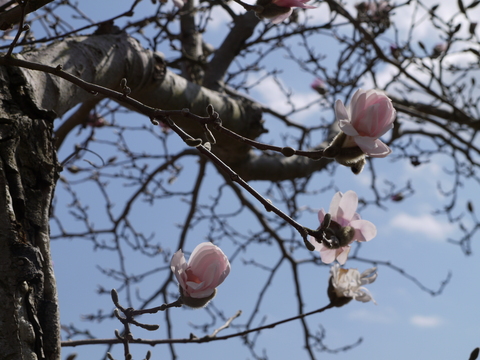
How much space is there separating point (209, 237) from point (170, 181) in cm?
54

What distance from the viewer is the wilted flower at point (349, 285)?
3.29ft

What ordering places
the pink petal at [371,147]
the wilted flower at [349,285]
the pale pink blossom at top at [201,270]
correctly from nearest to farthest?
1. the pink petal at [371,147]
2. the pale pink blossom at top at [201,270]
3. the wilted flower at [349,285]

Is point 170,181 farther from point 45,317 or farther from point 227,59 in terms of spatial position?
point 45,317

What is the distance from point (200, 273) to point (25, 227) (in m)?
0.30

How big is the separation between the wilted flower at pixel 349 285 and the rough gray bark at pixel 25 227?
0.60 metres

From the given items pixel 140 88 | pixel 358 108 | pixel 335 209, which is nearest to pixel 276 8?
pixel 358 108

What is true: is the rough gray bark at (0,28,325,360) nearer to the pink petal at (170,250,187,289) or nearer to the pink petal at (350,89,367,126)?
the pink petal at (170,250,187,289)

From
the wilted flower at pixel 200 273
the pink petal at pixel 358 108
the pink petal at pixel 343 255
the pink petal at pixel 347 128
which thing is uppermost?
the pink petal at pixel 358 108

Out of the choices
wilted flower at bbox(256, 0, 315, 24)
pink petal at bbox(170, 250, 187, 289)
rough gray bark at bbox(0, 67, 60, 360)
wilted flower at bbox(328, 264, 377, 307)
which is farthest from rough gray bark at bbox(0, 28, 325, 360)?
wilted flower at bbox(328, 264, 377, 307)

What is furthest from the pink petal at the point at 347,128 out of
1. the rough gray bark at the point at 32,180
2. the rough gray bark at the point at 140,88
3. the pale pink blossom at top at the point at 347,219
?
the rough gray bark at the point at 140,88

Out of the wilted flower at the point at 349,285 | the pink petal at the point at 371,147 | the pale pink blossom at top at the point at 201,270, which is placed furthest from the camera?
the wilted flower at the point at 349,285

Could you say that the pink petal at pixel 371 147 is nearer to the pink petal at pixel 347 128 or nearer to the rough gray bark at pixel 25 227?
the pink petal at pixel 347 128

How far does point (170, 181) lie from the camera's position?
10.6 ft


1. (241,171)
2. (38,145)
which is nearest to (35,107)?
(38,145)
